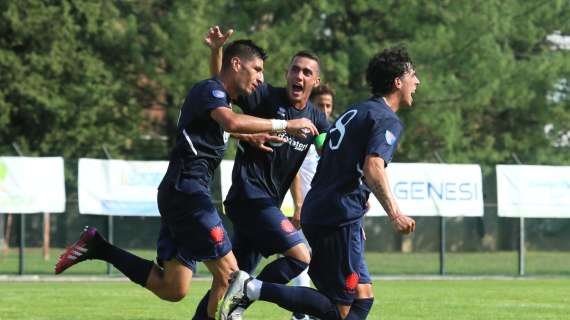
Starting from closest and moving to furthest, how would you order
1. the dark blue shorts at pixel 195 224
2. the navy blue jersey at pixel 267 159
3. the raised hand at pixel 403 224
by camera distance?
the raised hand at pixel 403 224 → the dark blue shorts at pixel 195 224 → the navy blue jersey at pixel 267 159

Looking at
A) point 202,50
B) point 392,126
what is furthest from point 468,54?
point 392,126

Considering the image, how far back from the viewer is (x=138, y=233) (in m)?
21.4

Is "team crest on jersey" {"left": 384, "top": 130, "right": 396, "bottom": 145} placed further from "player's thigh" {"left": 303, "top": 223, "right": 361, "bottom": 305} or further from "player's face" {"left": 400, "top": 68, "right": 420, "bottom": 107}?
"player's thigh" {"left": 303, "top": 223, "right": 361, "bottom": 305}

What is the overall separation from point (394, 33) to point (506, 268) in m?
13.7

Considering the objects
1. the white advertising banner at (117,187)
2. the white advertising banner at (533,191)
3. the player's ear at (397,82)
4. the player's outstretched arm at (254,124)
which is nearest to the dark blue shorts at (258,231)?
the player's outstretched arm at (254,124)

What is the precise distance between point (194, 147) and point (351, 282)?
157 centimetres

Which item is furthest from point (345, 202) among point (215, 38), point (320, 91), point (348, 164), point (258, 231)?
point (320, 91)

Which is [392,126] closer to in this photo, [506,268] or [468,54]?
[506,268]

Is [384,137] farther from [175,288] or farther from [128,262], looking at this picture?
[128,262]

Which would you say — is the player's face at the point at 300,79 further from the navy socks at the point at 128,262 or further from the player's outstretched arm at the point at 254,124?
the navy socks at the point at 128,262

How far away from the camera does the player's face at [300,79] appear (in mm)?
9867

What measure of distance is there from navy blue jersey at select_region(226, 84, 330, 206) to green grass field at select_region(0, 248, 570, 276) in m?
11.2

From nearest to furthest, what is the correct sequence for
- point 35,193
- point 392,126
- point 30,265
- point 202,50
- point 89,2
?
point 392,126
point 35,193
point 30,265
point 202,50
point 89,2

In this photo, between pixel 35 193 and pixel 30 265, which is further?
pixel 30 265
